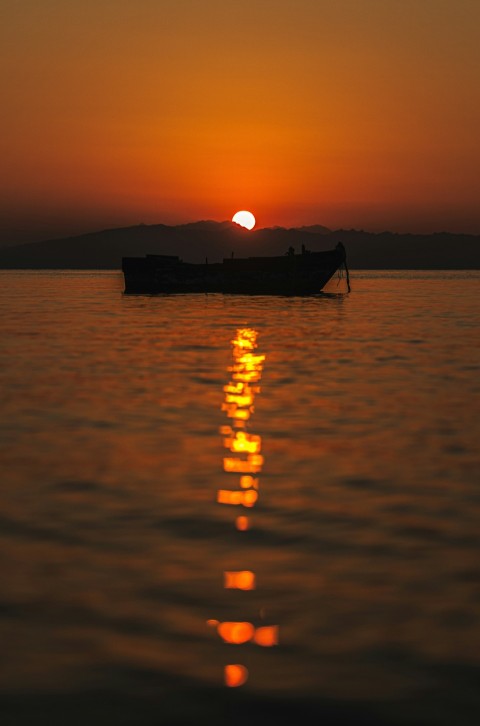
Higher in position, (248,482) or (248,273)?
(248,273)

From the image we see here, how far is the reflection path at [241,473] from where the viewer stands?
17.7 ft

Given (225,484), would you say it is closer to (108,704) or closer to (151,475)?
(151,475)

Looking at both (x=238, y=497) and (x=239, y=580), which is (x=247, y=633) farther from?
(x=238, y=497)

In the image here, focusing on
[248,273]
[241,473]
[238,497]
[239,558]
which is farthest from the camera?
[248,273]

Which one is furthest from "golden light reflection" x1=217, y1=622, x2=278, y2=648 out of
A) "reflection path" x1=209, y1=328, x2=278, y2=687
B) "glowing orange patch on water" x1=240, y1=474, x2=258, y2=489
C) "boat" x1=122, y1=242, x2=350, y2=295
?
"boat" x1=122, y1=242, x2=350, y2=295

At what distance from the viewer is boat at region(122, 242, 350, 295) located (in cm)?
6328

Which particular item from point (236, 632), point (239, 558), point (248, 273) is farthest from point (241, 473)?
point (248, 273)

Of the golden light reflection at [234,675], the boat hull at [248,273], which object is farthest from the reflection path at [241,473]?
the boat hull at [248,273]

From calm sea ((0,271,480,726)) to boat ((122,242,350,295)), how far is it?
4650 cm

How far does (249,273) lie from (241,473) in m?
55.9

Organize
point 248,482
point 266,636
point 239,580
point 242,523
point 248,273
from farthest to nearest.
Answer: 1. point 248,273
2. point 248,482
3. point 242,523
4. point 239,580
5. point 266,636

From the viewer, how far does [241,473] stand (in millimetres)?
10141

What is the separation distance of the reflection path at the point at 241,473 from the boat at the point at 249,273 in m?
40.0

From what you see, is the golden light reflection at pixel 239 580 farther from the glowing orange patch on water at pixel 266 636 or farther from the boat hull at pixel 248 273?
the boat hull at pixel 248 273
